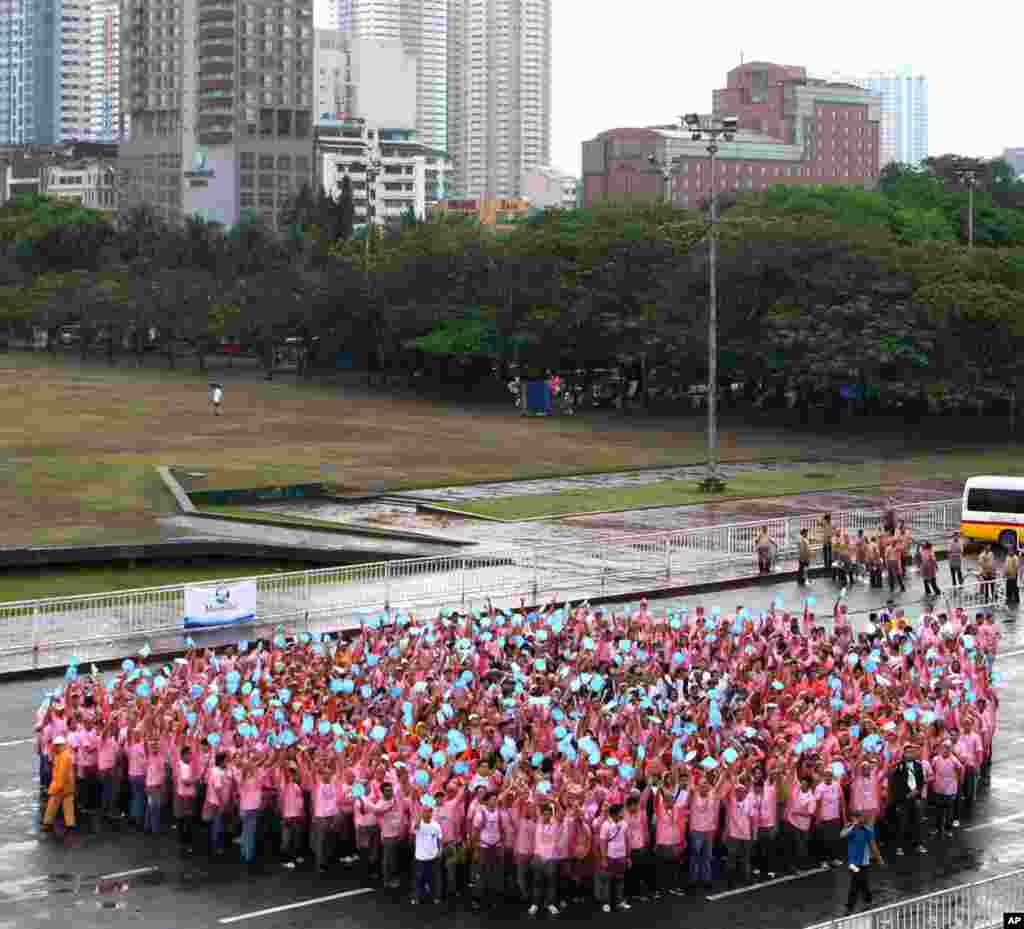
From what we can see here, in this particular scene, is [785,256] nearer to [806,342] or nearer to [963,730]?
[806,342]

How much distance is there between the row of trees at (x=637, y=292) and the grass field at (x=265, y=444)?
3530 millimetres

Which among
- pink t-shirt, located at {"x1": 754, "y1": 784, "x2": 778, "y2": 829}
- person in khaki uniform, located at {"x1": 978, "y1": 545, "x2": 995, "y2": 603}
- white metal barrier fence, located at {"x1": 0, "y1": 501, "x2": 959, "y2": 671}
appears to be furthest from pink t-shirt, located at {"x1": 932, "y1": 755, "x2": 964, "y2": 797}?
person in khaki uniform, located at {"x1": 978, "y1": 545, "x2": 995, "y2": 603}

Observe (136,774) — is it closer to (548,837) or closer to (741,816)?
(548,837)

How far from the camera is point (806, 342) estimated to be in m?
71.2

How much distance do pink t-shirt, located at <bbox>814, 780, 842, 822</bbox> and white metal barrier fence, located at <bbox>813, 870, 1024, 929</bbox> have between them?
2825mm

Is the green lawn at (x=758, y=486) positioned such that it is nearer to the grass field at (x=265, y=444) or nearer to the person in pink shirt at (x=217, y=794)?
the grass field at (x=265, y=444)

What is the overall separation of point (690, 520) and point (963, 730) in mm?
25251

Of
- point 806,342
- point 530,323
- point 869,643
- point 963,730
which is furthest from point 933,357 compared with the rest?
point 963,730

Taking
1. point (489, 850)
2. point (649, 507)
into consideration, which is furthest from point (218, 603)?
point (649, 507)

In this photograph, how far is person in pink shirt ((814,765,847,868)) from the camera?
67.4 feet

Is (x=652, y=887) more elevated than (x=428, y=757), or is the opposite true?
(x=428, y=757)

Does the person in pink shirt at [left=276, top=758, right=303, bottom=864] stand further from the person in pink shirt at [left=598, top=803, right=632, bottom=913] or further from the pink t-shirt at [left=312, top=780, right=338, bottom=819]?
the person in pink shirt at [left=598, top=803, right=632, bottom=913]

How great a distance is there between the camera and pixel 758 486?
55.2 meters

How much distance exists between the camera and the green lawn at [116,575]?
123 feet
